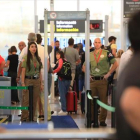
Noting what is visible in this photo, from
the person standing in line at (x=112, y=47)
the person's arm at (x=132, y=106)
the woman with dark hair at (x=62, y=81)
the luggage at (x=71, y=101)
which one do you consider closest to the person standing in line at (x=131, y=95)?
the person's arm at (x=132, y=106)

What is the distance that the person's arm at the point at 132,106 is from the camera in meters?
2.02

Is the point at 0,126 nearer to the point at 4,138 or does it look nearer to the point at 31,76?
the point at 4,138

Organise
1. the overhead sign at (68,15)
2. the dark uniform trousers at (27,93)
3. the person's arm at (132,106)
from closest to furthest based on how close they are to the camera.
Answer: the person's arm at (132,106) → the overhead sign at (68,15) → the dark uniform trousers at (27,93)

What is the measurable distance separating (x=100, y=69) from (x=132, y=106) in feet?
22.4

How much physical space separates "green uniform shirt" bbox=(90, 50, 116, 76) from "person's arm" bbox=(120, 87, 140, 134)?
6.73m

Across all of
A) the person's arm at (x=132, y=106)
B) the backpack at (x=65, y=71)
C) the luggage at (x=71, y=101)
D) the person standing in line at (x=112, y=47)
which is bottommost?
the luggage at (x=71, y=101)

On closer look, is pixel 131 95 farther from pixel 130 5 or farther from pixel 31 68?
pixel 130 5

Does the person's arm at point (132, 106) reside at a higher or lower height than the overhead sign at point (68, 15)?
lower

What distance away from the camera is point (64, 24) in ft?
47.7

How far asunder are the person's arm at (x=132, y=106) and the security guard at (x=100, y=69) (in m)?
6.73

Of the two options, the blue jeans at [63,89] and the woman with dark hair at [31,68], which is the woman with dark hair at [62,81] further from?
the woman with dark hair at [31,68]

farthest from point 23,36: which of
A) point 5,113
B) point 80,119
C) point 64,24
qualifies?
point 5,113

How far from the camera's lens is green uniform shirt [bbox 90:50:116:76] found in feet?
28.9

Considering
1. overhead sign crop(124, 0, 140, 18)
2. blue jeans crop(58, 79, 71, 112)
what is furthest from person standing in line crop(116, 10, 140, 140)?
overhead sign crop(124, 0, 140, 18)
